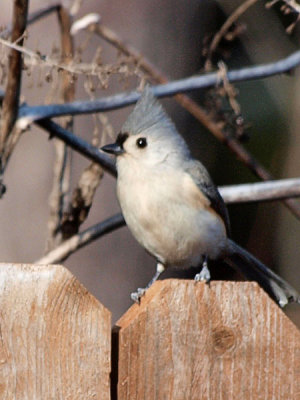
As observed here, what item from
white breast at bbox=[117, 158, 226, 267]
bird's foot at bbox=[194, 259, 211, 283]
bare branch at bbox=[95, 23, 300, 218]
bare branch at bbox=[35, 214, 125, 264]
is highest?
bare branch at bbox=[95, 23, 300, 218]

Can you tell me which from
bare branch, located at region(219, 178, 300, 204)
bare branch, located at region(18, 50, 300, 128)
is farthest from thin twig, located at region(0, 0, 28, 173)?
bare branch, located at region(219, 178, 300, 204)

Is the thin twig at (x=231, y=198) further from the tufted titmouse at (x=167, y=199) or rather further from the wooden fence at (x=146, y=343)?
the wooden fence at (x=146, y=343)

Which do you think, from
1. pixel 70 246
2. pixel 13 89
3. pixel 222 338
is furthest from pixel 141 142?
pixel 222 338

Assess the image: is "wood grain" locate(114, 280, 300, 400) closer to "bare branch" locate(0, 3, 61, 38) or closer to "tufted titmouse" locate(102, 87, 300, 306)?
"tufted titmouse" locate(102, 87, 300, 306)

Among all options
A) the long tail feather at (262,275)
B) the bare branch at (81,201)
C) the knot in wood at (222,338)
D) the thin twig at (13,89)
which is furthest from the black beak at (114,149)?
the knot in wood at (222,338)

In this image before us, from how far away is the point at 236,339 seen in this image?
207 centimetres

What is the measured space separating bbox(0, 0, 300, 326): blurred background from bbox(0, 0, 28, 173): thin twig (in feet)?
3.15

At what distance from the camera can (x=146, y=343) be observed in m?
2.03

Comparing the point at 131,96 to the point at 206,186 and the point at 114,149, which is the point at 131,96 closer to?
the point at 114,149

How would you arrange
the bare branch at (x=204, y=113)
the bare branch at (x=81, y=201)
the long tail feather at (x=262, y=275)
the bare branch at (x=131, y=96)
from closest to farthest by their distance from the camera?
the long tail feather at (x=262, y=275)
the bare branch at (x=131, y=96)
the bare branch at (x=81, y=201)
the bare branch at (x=204, y=113)

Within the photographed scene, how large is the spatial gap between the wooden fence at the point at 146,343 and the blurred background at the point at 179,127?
1.67 m

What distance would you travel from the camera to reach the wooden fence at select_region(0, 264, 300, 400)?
1.93 m

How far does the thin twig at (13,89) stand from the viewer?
2695 millimetres

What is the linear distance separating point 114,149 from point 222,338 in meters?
1.28
